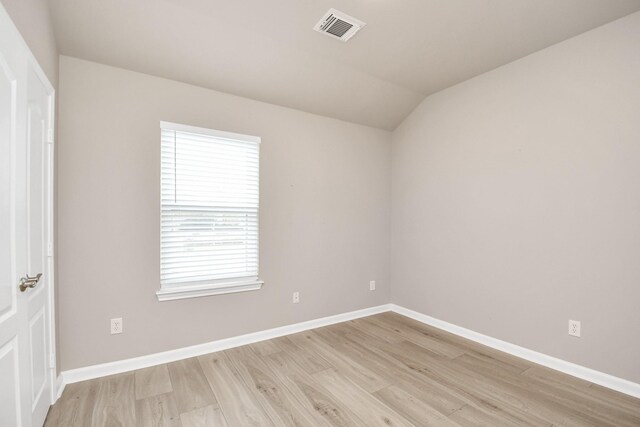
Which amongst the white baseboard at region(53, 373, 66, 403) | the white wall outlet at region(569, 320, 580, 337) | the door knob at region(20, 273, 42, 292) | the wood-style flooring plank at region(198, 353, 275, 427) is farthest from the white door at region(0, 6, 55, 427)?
the white wall outlet at region(569, 320, 580, 337)

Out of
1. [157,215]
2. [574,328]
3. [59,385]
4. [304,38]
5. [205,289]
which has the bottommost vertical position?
[59,385]

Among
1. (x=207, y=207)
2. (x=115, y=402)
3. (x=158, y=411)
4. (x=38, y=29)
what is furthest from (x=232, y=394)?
(x=38, y=29)

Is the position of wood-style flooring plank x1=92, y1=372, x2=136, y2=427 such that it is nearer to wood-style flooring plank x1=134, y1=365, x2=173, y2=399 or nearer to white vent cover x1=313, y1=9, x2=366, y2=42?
wood-style flooring plank x1=134, y1=365, x2=173, y2=399

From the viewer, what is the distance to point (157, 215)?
263 centimetres

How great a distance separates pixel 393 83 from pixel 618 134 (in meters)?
2.00

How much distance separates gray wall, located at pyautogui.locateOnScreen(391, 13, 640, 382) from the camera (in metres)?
2.26

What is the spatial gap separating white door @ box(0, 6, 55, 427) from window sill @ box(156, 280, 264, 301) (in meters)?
0.81

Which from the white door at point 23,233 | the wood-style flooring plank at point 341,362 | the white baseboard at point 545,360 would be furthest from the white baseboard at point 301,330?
the white door at point 23,233

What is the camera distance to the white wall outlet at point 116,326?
96.8 inches

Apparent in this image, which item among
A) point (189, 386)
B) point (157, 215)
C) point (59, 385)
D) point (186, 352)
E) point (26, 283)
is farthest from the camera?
point (186, 352)

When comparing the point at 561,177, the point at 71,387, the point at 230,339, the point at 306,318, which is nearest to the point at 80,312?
the point at 71,387

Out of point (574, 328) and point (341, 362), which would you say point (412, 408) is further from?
point (574, 328)

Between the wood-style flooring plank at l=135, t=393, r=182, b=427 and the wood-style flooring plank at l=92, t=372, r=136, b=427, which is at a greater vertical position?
the wood-style flooring plank at l=92, t=372, r=136, b=427

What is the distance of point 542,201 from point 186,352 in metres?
3.51
